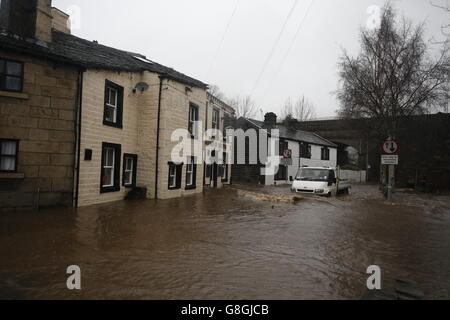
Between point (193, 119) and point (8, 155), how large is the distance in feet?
30.6

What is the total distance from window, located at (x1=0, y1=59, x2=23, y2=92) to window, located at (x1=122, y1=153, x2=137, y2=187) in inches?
201

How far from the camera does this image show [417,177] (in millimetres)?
29938

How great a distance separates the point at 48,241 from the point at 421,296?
23.8 feet

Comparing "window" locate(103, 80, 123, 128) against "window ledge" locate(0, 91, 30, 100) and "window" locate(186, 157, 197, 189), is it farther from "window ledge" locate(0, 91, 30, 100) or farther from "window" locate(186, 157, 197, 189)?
"window" locate(186, 157, 197, 189)

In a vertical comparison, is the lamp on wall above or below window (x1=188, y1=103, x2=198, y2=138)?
above

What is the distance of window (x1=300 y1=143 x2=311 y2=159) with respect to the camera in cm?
3438

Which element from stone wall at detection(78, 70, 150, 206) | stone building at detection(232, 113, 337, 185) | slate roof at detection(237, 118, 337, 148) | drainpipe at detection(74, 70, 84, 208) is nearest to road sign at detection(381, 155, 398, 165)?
stone building at detection(232, 113, 337, 185)

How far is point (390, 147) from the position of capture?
12.2m

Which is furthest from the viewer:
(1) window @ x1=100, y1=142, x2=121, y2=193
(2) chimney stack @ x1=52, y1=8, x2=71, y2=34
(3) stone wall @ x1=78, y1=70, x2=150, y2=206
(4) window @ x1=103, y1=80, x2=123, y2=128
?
(2) chimney stack @ x1=52, y1=8, x2=71, y2=34

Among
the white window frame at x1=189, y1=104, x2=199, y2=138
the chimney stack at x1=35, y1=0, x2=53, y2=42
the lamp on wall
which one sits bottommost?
the white window frame at x1=189, y1=104, x2=199, y2=138

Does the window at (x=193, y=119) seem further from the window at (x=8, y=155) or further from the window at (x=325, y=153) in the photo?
the window at (x=325, y=153)

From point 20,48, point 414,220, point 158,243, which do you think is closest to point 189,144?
point 20,48

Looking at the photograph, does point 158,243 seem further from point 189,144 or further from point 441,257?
point 189,144

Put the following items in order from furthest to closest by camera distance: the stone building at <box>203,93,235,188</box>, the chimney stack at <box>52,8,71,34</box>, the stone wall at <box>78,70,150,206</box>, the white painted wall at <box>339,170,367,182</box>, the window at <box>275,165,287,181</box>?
1. the white painted wall at <box>339,170,367,182</box>
2. the window at <box>275,165,287,181</box>
3. the stone building at <box>203,93,235,188</box>
4. the chimney stack at <box>52,8,71,34</box>
5. the stone wall at <box>78,70,150,206</box>
